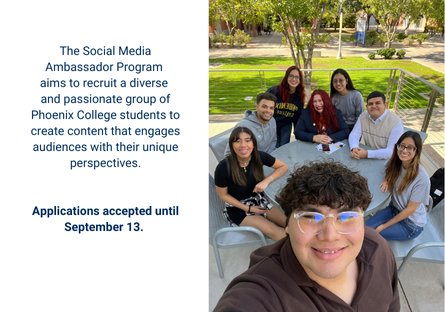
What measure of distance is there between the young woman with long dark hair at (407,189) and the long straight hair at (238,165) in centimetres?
111

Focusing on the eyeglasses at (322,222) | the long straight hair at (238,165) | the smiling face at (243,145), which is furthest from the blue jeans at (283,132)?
the eyeglasses at (322,222)

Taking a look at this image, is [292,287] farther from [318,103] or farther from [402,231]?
[318,103]

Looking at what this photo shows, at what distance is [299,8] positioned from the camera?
5.90 metres

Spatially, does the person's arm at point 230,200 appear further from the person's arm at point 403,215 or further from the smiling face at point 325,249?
the smiling face at point 325,249

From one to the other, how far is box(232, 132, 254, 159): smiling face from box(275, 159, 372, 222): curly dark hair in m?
1.39

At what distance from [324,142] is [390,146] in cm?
68

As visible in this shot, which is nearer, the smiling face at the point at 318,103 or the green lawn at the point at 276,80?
the smiling face at the point at 318,103

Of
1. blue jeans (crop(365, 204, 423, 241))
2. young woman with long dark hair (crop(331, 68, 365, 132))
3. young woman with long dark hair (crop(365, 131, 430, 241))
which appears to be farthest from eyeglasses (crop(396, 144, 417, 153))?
young woman with long dark hair (crop(331, 68, 365, 132))

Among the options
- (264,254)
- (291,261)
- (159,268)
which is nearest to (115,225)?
(159,268)

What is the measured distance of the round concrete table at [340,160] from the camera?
2.64m

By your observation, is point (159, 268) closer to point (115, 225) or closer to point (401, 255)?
point (115, 225)

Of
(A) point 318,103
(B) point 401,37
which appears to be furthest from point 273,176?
(B) point 401,37

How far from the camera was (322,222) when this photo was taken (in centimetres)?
120

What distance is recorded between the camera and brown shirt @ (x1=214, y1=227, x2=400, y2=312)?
1.13 m
